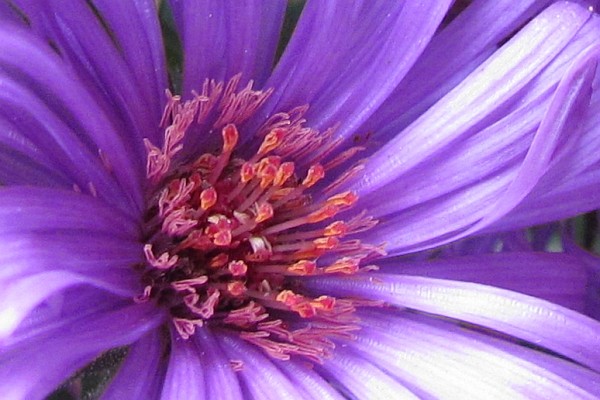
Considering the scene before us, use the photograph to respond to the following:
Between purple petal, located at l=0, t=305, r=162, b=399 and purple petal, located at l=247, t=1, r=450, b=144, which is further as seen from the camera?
purple petal, located at l=247, t=1, r=450, b=144

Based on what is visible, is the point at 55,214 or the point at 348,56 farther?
the point at 348,56

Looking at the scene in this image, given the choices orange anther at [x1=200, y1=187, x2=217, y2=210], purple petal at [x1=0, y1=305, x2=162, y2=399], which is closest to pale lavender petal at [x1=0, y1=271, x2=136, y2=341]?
purple petal at [x1=0, y1=305, x2=162, y2=399]

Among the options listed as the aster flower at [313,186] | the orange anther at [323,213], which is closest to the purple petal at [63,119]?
the aster flower at [313,186]

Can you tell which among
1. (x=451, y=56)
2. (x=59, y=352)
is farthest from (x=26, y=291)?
(x=451, y=56)

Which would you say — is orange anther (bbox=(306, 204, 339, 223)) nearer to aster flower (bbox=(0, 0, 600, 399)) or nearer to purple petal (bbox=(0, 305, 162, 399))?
aster flower (bbox=(0, 0, 600, 399))

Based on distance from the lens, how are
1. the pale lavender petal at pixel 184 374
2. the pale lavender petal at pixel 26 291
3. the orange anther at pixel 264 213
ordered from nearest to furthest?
1. the pale lavender petal at pixel 26 291
2. the pale lavender petal at pixel 184 374
3. the orange anther at pixel 264 213

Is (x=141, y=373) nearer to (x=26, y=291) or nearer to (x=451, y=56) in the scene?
(x=26, y=291)

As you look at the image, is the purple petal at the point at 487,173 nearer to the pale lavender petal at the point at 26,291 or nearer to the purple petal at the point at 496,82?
the purple petal at the point at 496,82
